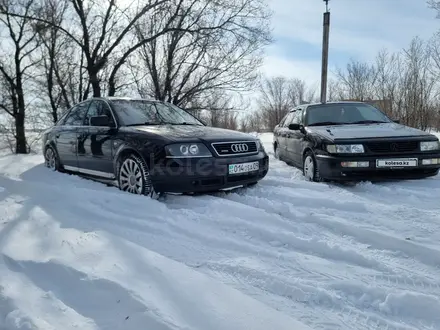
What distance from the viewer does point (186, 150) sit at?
4.04 m

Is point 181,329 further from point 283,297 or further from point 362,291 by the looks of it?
point 362,291

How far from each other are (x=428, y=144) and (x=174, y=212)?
3794 millimetres

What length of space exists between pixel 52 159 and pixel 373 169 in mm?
5615

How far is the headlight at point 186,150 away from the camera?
13.1 feet

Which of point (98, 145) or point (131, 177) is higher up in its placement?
point (98, 145)

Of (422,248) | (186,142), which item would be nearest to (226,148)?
(186,142)

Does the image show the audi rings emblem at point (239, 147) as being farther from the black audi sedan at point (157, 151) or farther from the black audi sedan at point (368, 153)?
the black audi sedan at point (368, 153)

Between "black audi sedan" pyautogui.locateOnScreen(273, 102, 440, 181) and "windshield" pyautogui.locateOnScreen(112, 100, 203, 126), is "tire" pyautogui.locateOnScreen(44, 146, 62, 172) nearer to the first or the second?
"windshield" pyautogui.locateOnScreen(112, 100, 203, 126)

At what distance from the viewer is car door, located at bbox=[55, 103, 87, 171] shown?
5703 millimetres

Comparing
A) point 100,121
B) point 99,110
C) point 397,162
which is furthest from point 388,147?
point 99,110

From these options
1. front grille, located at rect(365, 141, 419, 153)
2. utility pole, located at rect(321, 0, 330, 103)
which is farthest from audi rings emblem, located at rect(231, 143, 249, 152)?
utility pole, located at rect(321, 0, 330, 103)

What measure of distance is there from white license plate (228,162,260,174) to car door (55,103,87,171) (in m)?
2.85

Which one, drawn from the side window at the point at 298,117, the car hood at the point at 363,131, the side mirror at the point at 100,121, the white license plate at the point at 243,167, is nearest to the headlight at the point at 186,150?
the white license plate at the point at 243,167

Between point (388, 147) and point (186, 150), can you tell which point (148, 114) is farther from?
point (388, 147)
